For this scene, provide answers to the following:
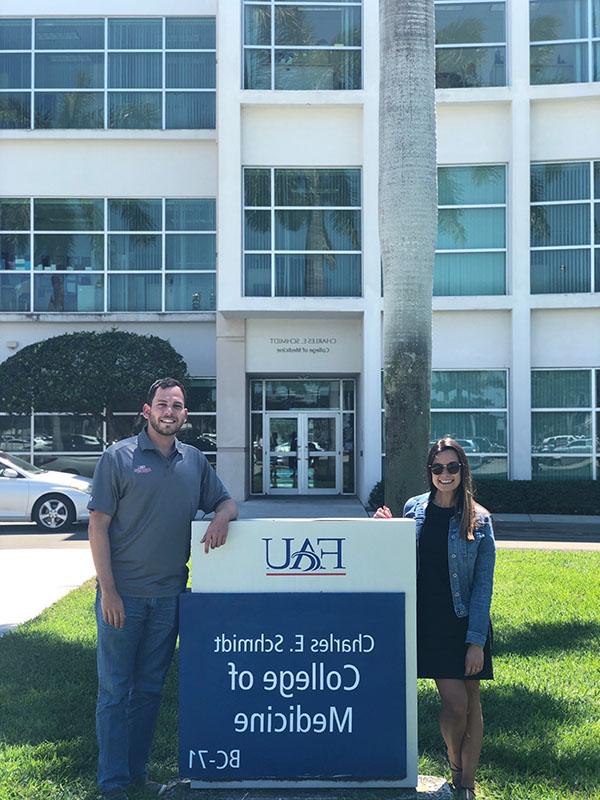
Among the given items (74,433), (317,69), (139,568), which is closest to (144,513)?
(139,568)

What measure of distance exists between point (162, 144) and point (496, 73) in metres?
8.48

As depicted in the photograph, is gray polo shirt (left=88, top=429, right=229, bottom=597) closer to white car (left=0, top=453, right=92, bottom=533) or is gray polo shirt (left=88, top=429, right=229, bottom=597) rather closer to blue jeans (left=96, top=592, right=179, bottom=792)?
blue jeans (left=96, top=592, right=179, bottom=792)

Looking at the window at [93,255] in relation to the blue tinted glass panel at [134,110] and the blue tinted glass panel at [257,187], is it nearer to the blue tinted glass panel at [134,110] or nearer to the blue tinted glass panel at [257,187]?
the blue tinted glass panel at [134,110]

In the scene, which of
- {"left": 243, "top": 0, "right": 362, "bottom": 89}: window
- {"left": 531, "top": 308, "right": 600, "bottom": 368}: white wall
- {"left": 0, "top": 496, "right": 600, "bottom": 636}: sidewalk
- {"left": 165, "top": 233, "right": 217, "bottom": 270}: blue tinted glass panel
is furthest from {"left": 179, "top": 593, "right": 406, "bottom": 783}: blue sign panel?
{"left": 165, "top": 233, "right": 217, "bottom": 270}: blue tinted glass panel

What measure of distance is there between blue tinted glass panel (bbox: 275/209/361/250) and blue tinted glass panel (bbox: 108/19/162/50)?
22.0 feet

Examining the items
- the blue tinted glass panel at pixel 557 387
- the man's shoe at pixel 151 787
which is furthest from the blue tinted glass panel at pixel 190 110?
the man's shoe at pixel 151 787

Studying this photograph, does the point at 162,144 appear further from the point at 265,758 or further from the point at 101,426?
the point at 265,758

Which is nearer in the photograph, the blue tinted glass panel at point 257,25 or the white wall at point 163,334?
the blue tinted glass panel at point 257,25

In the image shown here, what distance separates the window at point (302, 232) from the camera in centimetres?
2197

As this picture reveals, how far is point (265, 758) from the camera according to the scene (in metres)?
4.84

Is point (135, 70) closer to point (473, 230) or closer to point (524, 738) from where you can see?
point (473, 230)

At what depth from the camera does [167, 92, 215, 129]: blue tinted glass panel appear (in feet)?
81.3

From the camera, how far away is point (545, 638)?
8.15 metres

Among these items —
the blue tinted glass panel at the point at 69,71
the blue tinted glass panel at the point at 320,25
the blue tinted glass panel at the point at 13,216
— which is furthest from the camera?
the blue tinted glass panel at the point at 69,71
